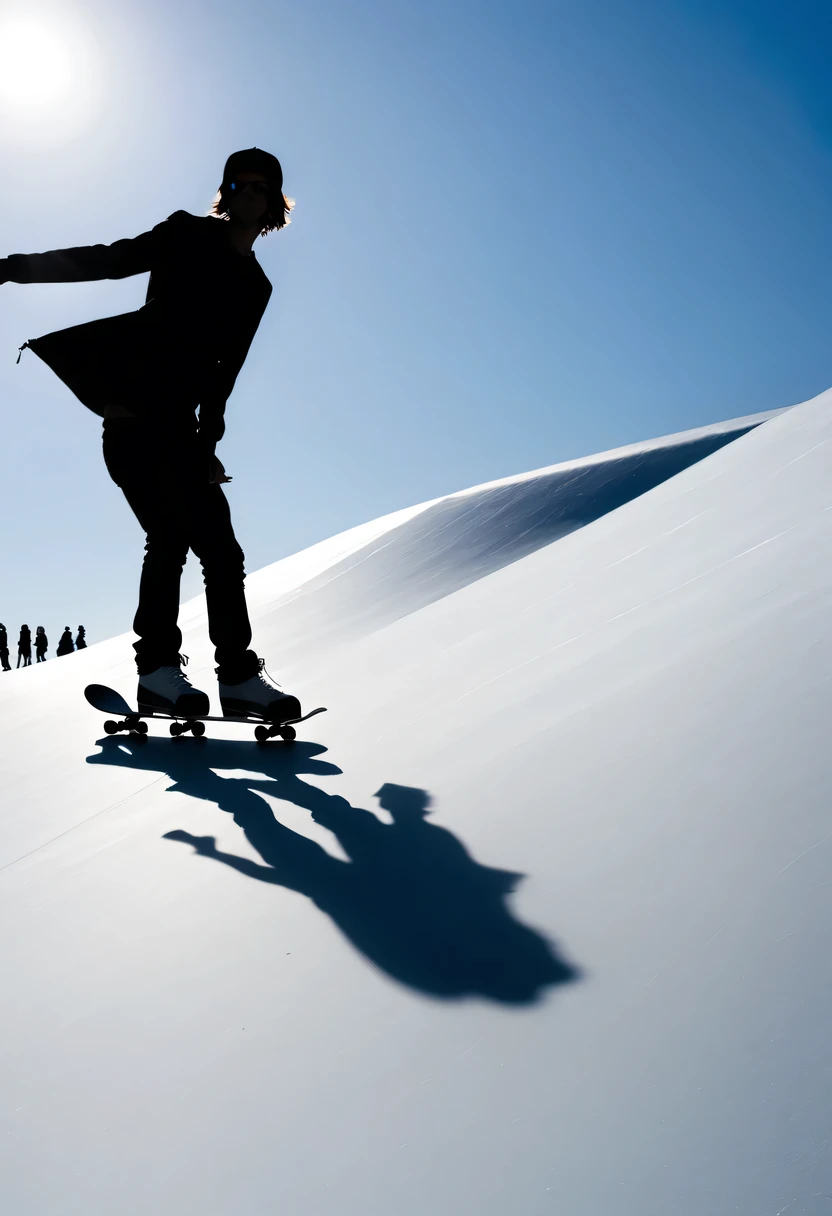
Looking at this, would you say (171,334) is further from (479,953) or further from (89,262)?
(479,953)

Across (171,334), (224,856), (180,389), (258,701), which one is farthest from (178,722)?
(224,856)

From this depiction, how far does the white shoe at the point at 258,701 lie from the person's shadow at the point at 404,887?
1.57ft

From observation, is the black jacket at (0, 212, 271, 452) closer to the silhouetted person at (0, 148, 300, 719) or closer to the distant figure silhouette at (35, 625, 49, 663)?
the silhouetted person at (0, 148, 300, 719)

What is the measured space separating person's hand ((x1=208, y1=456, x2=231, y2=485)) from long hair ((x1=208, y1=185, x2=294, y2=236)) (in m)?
0.77

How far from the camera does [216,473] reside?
2707 millimetres

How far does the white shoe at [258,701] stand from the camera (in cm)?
242

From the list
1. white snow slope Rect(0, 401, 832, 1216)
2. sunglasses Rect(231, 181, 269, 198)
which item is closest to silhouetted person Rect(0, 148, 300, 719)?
sunglasses Rect(231, 181, 269, 198)

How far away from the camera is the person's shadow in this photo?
90 cm

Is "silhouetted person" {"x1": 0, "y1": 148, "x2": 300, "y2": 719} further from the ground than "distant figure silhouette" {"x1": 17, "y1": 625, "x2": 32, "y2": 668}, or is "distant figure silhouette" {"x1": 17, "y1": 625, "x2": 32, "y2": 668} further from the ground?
"distant figure silhouette" {"x1": 17, "y1": 625, "x2": 32, "y2": 668}

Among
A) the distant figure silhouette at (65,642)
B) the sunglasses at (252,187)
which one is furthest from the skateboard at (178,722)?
the distant figure silhouette at (65,642)

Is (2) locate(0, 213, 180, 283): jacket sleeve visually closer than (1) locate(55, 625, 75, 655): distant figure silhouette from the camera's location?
Yes

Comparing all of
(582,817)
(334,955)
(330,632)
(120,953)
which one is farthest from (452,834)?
(330,632)

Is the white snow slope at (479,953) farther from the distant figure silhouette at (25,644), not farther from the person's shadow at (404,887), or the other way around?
the distant figure silhouette at (25,644)

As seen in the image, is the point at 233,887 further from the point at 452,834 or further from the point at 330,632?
the point at 330,632
